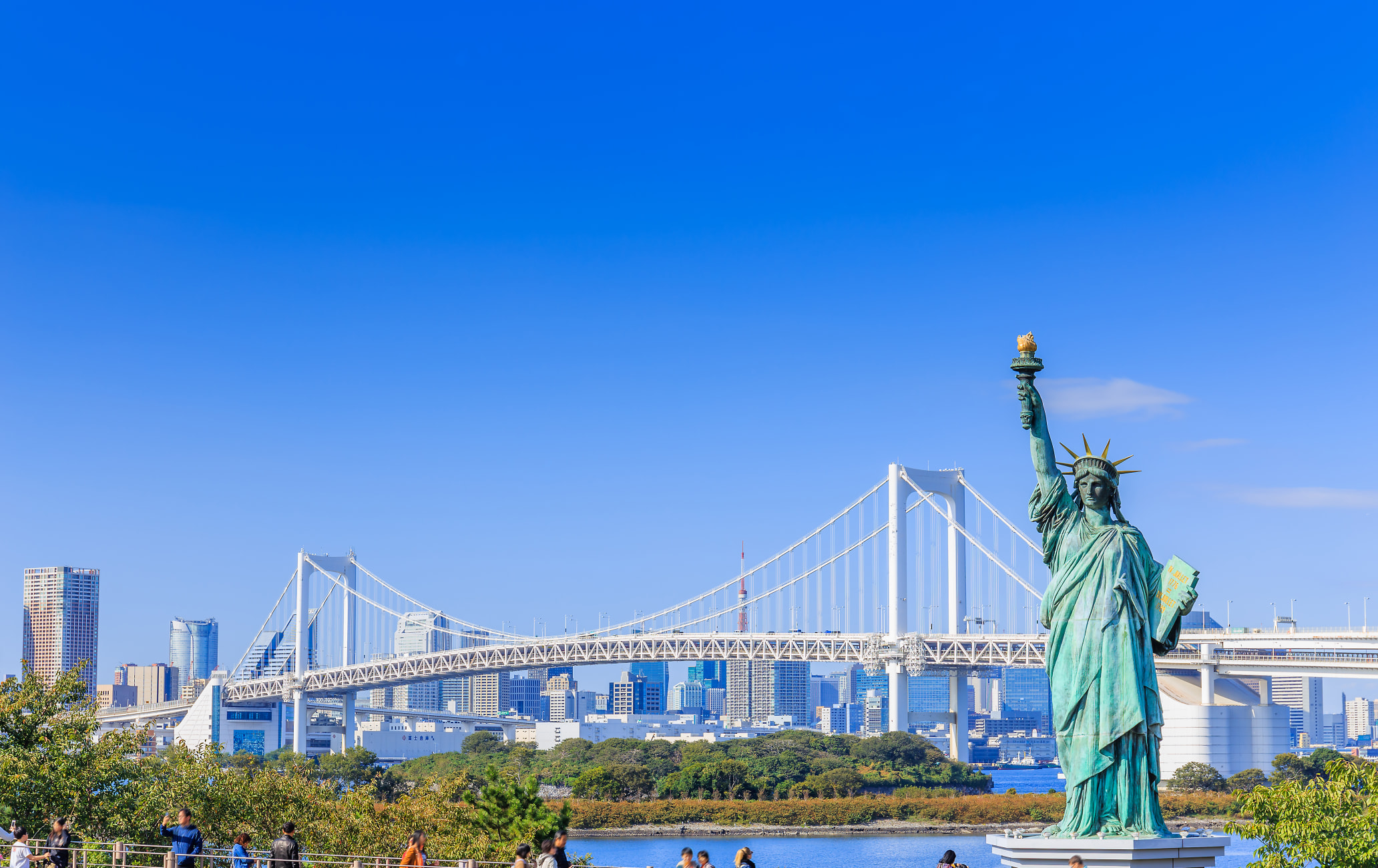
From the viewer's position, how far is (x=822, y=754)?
217 ft

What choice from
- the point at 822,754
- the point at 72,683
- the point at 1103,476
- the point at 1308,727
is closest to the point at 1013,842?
the point at 1103,476

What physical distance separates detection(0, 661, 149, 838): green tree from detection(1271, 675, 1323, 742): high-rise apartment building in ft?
511

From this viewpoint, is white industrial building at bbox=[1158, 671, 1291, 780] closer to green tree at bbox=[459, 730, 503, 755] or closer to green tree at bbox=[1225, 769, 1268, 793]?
green tree at bbox=[1225, 769, 1268, 793]

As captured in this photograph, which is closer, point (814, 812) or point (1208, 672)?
point (814, 812)

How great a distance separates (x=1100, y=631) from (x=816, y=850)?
1591 inches

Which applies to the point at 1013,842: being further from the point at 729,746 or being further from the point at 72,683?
the point at 729,746

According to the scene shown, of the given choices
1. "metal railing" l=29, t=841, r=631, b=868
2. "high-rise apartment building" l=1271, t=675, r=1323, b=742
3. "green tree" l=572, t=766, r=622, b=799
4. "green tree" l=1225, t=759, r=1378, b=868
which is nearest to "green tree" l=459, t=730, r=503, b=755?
"green tree" l=572, t=766, r=622, b=799

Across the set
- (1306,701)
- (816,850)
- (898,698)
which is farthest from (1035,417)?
(1306,701)

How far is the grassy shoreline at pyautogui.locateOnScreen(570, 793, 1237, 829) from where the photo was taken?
5634 centimetres

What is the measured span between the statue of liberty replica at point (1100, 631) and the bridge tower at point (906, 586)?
175ft

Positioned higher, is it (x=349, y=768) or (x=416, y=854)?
(x=416, y=854)

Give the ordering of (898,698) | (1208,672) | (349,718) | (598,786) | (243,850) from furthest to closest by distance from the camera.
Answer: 1. (349,718)
2. (898,698)
3. (598,786)
4. (1208,672)
5. (243,850)

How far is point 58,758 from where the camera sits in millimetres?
19516

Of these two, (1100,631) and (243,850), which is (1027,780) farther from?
(1100,631)
